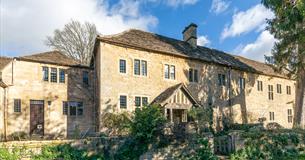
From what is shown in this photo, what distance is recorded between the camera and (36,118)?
798 inches

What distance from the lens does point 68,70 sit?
862 inches

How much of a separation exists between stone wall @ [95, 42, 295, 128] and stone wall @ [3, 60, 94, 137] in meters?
2.14

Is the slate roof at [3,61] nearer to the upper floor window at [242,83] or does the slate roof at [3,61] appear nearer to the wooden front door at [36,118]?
the wooden front door at [36,118]

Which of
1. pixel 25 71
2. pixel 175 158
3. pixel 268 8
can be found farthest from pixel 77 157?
pixel 268 8

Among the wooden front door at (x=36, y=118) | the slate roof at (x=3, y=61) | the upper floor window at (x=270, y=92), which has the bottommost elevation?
the wooden front door at (x=36, y=118)

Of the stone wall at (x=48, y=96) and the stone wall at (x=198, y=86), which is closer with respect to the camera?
the stone wall at (x=48, y=96)

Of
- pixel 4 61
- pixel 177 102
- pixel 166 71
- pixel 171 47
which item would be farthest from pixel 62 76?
pixel 171 47

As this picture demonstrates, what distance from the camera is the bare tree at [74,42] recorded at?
35875 mm

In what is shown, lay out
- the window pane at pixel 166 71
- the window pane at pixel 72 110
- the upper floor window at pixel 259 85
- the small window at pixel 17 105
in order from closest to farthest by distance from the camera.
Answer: the small window at pixel 17 105 → the window pane at pixel 72 110 → the window pane at pixel 166 71 → the upper floor window at pixel 259 85

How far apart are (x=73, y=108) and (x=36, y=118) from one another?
2777 mm

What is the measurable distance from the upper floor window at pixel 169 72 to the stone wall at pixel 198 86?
0.34m

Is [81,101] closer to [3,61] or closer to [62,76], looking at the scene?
[62,76]

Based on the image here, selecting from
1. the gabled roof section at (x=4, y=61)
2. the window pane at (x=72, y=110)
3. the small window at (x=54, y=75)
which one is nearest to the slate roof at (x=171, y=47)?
the small window at (x=54, y=75)

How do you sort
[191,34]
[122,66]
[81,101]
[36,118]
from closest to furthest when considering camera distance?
[36,118] → [122,66] → [81,101] → [191,34]
